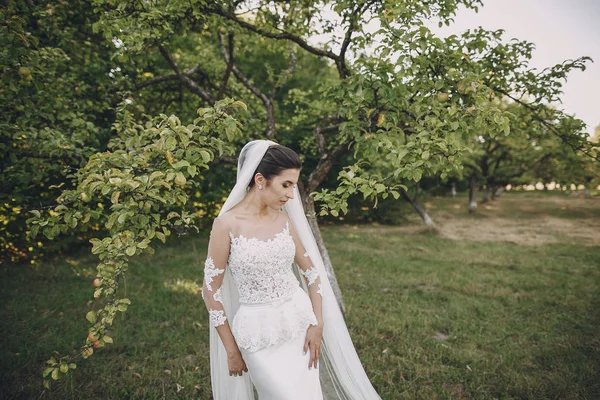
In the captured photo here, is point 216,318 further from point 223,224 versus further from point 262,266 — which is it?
point 223,224

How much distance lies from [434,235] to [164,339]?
12.0 metres

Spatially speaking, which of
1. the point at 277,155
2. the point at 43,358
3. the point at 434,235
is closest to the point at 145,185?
the point at 277,155

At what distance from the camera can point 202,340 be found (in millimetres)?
5531

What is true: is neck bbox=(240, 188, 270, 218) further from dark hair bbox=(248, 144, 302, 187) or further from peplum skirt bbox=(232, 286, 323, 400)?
peplum skirt bbox=(232, 286, 323, 400)

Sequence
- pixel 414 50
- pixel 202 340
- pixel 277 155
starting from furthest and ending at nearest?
1. pixel 202 340
2. pixel 414 50
3. pixel 277 155

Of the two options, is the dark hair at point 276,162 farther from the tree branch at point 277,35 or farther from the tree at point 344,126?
the tree branch at point 277,35

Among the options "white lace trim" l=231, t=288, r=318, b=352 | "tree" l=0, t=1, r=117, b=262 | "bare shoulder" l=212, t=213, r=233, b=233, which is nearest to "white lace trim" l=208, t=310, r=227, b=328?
"white lace trim" l=231, t=288, r=318, b=352

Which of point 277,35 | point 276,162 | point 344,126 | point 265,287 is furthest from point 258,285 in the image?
point 277,35

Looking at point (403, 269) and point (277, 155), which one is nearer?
point (277, 155)

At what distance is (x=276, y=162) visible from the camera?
8.61 feet

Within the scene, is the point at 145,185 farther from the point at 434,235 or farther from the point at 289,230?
the point at 434,235

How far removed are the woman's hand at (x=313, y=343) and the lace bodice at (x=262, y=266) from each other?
353mm

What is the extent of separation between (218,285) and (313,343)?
90 centimetres

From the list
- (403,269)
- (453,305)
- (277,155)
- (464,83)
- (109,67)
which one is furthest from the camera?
(403,269)
